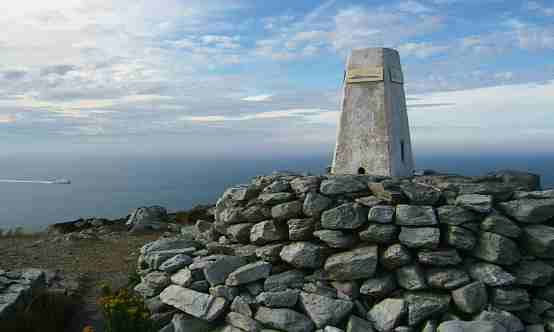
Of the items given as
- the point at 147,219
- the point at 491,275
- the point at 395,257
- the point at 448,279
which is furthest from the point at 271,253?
the point at 147,219

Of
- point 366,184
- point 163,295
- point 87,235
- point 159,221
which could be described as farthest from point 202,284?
point 159,221

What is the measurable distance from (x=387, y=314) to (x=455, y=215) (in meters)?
1.92

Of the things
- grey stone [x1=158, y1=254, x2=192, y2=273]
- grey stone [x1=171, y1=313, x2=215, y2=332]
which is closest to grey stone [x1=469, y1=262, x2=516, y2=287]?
grey stone [x1=171, y1=313, x2=215, y2=332]

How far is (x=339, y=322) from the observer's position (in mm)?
6758

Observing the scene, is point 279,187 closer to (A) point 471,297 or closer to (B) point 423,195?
(B) point 423,195

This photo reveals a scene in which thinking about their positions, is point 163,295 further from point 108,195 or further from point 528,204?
point 108,195

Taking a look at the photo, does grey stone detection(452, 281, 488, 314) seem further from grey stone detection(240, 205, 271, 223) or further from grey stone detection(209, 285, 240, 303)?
grey stone detection(240, 205, 271, 223)

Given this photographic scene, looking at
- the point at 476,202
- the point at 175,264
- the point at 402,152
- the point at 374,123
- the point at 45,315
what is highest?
the point at 374,123

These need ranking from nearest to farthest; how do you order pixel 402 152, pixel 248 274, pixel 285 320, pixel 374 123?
pixel 285 320 < pixel 248 274 < pixel 374 123 < pixel 402 152

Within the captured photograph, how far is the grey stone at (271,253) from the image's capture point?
7848 millimetres

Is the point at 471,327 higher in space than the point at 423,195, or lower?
lower

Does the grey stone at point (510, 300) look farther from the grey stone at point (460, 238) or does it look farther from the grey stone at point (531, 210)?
the grey stone at point (531, 210)

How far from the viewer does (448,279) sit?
6879 mm

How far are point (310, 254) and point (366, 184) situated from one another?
1.74 m
